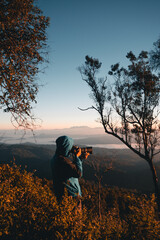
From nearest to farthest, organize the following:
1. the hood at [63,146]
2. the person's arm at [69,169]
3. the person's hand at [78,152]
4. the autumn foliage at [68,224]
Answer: the autumn foliage at [68,224] < the person's arm at [69,169] < the hood at [63,146] < the person's hand at [78,152]

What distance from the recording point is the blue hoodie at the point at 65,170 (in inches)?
111

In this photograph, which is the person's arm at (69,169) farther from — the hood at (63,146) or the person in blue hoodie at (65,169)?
the hood at (63,146)

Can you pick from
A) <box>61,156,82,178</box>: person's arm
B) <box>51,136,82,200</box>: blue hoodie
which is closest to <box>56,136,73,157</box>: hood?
<box>51,136,82,200</box>: blue hoodie

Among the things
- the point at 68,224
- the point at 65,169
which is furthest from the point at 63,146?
the point at 68,224

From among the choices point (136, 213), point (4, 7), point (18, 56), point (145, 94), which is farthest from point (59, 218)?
point (145, 94)

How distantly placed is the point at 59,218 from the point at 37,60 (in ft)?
19.3

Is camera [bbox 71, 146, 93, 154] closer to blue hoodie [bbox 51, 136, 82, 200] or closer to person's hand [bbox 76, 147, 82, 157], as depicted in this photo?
person's hand [bbox 76, 147, 82, 157]

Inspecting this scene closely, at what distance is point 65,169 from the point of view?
2.82 m

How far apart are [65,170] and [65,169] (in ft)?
0.07

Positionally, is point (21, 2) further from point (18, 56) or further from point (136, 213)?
point (136, 213)

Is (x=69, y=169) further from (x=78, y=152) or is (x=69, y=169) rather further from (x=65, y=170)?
(x=78, y=152)

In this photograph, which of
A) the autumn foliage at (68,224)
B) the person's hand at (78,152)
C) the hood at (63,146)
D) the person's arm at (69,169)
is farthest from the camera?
the person's hand at (78,152)

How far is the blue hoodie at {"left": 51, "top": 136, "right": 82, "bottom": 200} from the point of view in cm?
282

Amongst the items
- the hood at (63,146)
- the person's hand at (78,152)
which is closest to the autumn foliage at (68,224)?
the hood at (63,146)
